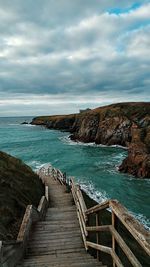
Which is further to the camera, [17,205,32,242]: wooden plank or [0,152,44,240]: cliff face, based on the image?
[0,152,44,240]: cliff face

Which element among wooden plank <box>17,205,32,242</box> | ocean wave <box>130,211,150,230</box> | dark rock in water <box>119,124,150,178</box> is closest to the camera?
wooden plank <box>17,205,32,242</box>

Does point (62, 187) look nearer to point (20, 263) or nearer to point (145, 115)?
point (20, 263)

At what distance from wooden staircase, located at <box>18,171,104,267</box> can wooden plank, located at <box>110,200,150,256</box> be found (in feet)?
6.90

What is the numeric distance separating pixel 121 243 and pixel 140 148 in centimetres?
3085

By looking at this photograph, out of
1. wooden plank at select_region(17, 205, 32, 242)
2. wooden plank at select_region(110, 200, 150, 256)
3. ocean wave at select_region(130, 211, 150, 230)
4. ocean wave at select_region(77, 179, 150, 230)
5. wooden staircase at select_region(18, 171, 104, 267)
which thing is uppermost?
wooden plank at select_region(110, 200, 150, 256)

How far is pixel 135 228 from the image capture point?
Result: 3039mm

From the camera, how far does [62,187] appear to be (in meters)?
19.2

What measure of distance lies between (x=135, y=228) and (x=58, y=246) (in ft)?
15.1

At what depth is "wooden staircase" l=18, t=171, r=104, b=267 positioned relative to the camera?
18.9 feet

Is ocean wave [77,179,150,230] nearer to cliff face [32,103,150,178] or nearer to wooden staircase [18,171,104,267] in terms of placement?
wooden staircase [18,171,104,267]

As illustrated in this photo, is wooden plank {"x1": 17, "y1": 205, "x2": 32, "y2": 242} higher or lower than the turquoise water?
higher

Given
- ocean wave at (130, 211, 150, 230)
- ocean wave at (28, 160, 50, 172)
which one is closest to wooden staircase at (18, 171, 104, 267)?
ocean wave at (130, 211, 150, 230)

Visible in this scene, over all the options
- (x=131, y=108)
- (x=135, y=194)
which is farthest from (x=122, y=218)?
(x=131, y=108)

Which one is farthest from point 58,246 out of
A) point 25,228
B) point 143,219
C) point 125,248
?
point 143,219
